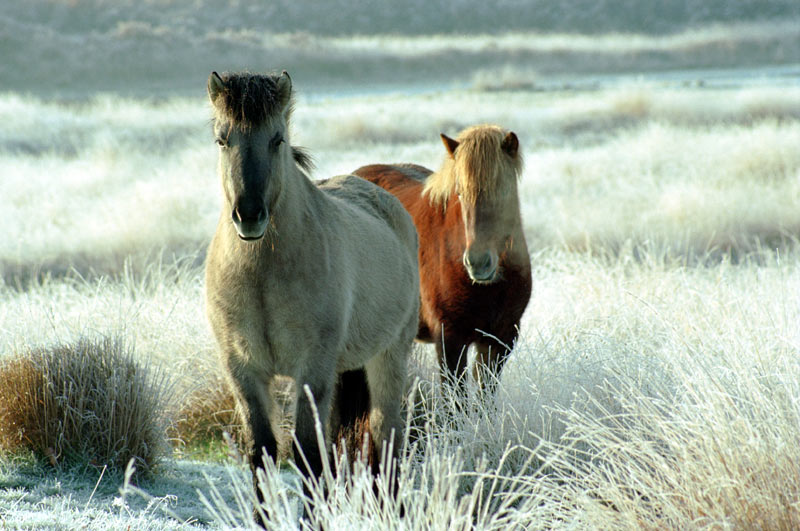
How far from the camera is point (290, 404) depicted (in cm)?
506

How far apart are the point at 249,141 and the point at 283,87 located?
0.32 meters

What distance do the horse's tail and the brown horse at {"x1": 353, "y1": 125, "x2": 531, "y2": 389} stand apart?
513mm

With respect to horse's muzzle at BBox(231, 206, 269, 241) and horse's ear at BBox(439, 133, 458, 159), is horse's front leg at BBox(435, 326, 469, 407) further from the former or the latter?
horse's muzzle at BBox(231, 206, 269, 241)

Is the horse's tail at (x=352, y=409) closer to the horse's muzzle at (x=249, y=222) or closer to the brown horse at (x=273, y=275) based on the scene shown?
the brown horse at (x=273, y=275)

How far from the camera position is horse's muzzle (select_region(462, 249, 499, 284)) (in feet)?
13.2

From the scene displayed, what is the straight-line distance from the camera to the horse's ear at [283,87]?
10.2ft

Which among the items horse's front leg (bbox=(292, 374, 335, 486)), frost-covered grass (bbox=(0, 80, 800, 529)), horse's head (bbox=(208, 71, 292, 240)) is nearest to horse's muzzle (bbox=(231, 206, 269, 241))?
horse's head (bbox=(208, 71, 292, 240))

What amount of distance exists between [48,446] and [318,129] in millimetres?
14500

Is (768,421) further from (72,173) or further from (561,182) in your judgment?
(72,173)

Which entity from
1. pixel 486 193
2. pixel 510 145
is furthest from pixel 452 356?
pixel 510 145

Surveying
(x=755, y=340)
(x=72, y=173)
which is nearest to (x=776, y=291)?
(x=755, y=340)

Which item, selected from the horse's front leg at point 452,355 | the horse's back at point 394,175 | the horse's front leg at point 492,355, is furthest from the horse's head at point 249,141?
the horse's back at point 394,175

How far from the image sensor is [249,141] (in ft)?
9.57

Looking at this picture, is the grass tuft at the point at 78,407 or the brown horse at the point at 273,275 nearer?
the brown horse at the point at 273,275
